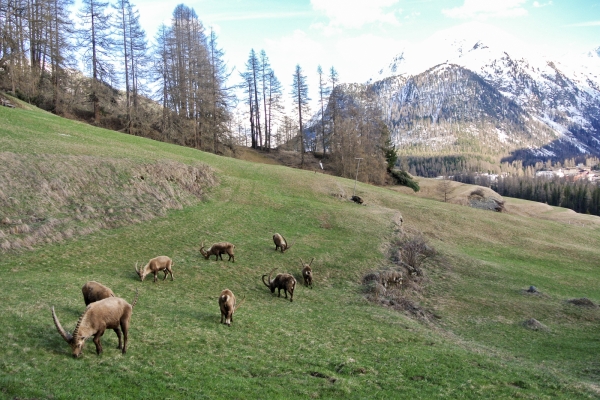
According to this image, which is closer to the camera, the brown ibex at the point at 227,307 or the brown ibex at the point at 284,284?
the brown ibex at the point at 227,307

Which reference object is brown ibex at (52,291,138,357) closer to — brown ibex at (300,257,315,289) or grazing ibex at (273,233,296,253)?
brown ibex at (300,257,315,289)

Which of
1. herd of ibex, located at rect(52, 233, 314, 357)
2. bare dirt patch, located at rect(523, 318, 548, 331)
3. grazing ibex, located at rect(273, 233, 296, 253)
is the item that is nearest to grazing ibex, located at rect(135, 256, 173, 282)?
herd of ibex, located at rect(52, 233, 314, 357)

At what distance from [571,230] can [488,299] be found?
35973 mm

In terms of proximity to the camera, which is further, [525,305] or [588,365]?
[525,305]

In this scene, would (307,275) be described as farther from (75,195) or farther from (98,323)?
(75,195)

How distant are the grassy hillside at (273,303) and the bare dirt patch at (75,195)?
31 cm

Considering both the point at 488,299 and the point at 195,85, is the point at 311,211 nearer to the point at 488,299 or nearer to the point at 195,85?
the point at 488,299

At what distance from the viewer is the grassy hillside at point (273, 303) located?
1045 centimetres

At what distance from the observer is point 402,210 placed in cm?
4866

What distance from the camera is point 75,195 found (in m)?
25.7

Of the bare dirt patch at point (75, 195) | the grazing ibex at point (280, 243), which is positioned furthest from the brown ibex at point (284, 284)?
the bare dirt patch at point (75, 195)

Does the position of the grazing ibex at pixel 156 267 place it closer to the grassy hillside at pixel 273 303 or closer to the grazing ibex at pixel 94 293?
the grassy hillside at pixel 273 303

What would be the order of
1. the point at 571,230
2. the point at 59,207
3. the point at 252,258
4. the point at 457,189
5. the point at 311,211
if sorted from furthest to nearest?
1. the point at 457,189
2. the point at 571,230
3. the point at 311,211
4. the point at 252,258
5. the point at 59,207

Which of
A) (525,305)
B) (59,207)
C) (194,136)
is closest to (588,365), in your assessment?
(525,305)
